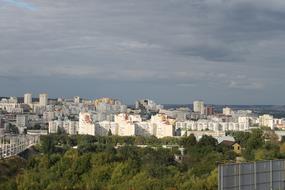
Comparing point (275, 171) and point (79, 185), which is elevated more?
point (275, 171)

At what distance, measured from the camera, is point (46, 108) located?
112 metres

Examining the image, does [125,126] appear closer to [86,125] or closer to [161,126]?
[161,126]

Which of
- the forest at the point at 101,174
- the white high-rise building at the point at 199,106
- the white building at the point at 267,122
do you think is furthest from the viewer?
the white high-rise building at the point at 199,106

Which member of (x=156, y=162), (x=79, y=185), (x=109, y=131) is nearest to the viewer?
(x=79, y=185)

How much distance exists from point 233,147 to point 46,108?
7240cm

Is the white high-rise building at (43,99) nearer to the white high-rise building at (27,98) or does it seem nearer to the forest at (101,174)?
the white high-rise building at (27,98)

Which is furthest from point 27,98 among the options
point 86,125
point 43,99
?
point 86,125

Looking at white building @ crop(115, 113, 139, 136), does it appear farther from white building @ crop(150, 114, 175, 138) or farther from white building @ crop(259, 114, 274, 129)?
white building @ crop(259, 114, 274, 129)

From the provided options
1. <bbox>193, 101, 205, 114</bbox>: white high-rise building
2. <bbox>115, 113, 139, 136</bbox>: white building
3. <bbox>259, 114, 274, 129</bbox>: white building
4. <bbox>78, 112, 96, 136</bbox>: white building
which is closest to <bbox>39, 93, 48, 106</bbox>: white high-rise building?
<bbox>193, 101, 205, 114</bbox>: white high-rise building

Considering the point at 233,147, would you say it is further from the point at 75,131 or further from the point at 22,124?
the point at 22,124

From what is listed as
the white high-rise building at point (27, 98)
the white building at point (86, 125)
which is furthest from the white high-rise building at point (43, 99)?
the white building at point (86, 125)

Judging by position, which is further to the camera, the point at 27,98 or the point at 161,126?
the point at 27,98

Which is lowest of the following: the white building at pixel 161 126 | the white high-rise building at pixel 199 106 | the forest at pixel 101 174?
the forest at pixel 101 174

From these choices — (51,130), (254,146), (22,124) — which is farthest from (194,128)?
(254,146)
